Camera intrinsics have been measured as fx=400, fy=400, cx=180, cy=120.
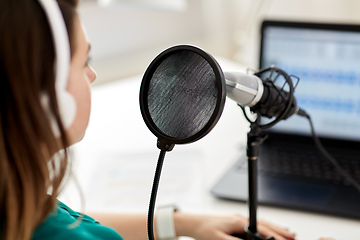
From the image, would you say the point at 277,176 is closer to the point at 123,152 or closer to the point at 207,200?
the point at 207,200

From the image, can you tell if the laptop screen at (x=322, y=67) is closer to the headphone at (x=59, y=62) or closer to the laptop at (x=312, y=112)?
the laptop at (x=312, y=112)

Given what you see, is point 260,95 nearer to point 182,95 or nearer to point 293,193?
point 182,95

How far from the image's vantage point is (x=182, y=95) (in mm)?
452

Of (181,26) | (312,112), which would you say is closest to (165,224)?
(312,112)

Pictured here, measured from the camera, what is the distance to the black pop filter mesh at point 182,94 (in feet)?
1.44

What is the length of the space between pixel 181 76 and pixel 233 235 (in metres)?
0.32

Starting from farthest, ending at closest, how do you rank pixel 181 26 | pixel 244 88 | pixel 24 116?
pixel 181 26 → pixel 244 88 → pixel 24 116

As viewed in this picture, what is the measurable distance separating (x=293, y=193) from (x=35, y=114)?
56cm

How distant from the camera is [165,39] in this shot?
2.63m

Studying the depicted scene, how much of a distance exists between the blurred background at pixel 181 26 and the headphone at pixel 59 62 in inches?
51.0

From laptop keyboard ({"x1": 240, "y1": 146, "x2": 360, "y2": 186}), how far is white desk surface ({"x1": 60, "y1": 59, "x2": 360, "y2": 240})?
0.30 ft

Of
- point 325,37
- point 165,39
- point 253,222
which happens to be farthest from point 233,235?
point 165,39

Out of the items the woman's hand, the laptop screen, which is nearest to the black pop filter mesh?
the woman's hand

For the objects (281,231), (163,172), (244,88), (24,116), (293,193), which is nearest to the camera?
(24,116)
